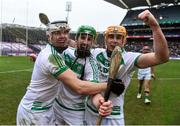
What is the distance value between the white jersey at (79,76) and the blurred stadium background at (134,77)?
14.5ft

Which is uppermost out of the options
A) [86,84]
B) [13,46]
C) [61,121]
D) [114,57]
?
[114,57]

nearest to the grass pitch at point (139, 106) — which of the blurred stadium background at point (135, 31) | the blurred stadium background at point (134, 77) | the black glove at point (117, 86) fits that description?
the blurred stadium background at point (134, 77)

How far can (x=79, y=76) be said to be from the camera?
5.07m

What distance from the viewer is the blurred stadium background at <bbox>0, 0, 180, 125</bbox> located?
11.7m

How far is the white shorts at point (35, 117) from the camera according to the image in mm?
5141

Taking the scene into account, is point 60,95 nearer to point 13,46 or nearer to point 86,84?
point 86,84

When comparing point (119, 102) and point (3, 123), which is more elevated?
point (119, 102)

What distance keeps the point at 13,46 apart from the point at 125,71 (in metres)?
56.4

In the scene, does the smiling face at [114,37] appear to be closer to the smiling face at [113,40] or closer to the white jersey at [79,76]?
the smiling face at [113,40]

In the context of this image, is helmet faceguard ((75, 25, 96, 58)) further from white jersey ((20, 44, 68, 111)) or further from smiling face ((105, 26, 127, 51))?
white jersey ((20, 44, 68, 111))

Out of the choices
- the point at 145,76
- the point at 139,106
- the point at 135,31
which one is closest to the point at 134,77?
the point at 145,76

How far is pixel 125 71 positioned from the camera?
525 cm

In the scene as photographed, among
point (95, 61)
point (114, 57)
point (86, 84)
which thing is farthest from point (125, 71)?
point (114, 57)

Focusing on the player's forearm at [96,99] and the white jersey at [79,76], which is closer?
the player's forearm at [96,99]
